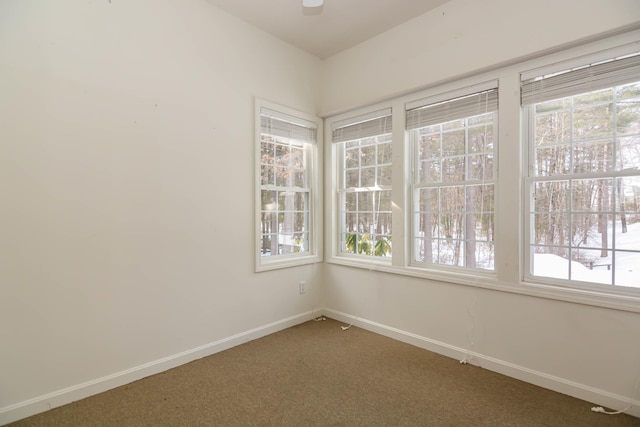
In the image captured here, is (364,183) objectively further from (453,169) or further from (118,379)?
(118,379)

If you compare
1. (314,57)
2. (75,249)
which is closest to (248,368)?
(75,249)

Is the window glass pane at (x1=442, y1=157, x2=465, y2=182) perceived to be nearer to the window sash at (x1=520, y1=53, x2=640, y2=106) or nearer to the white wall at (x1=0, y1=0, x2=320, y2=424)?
the window sash at (x1=520, y1=53, x2=640, y2=106)

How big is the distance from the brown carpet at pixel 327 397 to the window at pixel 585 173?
91 centimetres

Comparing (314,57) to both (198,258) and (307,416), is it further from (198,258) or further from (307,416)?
(307,416)

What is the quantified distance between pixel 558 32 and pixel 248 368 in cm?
335

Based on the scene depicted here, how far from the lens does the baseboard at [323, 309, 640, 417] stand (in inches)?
79.4

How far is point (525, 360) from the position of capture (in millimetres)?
2371

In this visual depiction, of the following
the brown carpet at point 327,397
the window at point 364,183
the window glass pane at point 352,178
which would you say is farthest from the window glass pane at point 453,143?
the brown carpet at point 327,397

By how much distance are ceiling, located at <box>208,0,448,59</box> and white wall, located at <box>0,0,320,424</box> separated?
0.67ft

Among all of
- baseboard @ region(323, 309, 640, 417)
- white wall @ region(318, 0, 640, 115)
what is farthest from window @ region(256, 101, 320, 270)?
baseboard @ region(323, 309, 640, 417)

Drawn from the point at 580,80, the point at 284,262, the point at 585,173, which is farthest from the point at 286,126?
the point at 585,173

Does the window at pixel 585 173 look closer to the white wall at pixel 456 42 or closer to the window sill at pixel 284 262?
the white wall at pixel 456 42

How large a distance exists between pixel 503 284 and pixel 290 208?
7.01ft

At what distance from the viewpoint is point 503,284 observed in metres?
2.48
